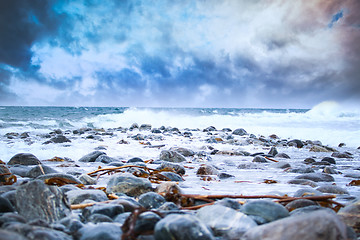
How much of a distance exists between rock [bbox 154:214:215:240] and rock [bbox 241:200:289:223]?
1.36 ft

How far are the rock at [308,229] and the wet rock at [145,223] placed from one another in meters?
0.40

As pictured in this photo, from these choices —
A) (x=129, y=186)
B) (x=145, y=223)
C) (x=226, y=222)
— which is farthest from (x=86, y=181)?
(x=226, y=222)

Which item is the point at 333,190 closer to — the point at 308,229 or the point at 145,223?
the point at 308,229

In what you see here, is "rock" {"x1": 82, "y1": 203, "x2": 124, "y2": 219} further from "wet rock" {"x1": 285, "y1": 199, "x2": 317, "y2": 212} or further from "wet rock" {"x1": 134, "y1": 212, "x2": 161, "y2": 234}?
"wet rock" {"x1": 285, "y1": 199, "x2": 317, "y2": 212}

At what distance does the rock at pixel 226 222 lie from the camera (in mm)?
1037

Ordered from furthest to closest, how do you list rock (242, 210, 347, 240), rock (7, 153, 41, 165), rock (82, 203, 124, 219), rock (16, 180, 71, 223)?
rock (7, 153, 41, 165), rock (82, 203, 124, 219), rock (16, 180, 71, 223), rock (242, 210, 347, 240)

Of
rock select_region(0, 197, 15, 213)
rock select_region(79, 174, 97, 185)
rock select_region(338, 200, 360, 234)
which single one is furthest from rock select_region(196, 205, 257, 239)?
rock select_region(79, 174, 97, 185)

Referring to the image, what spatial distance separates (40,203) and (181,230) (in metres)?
0.70

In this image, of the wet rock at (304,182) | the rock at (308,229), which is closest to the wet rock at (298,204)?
the rock at (308,229)

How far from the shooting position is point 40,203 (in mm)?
1131

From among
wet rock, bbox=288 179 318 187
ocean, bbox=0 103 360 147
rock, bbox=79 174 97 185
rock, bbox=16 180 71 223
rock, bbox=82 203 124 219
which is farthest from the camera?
ocean, bbox=0 103 360 147

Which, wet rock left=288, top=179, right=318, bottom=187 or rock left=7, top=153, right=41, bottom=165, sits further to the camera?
rock left=7, top=153, right=41, bottom=165

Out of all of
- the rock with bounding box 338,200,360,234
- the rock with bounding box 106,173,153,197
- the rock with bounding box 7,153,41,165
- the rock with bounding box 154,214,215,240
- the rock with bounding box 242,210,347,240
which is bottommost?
the rock with bounding box 7,153,41,165

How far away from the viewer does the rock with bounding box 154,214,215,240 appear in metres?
0.87
